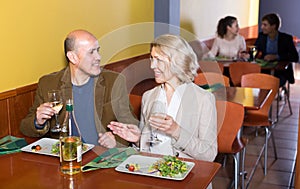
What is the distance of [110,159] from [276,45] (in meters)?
3.93

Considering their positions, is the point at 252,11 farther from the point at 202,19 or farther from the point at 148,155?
the point at 148,155

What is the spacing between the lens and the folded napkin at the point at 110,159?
5.50ft

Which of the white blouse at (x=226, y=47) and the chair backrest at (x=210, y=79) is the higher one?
the white blouse at (x=226, y=47)

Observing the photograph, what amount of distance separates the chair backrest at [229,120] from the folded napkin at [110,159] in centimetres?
88

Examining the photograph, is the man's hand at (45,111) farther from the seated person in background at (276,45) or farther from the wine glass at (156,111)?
the seated person in background at (276,45)

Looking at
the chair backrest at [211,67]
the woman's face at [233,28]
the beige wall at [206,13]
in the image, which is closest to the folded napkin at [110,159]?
the chair backrest at [211,67]

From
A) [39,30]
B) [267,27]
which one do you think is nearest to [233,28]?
[267,27]

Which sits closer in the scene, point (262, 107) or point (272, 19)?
point (262, 107)

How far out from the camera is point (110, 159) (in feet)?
5.79

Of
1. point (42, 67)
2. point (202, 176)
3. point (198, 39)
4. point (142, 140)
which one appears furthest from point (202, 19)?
point (202, 176)

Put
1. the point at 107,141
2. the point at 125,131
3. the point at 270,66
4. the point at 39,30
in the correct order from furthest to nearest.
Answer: the point at 270,66 → the point at 39,30 → the point at 107,141 → the point at 125,131

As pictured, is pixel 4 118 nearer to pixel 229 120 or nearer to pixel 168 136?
pixel 168 136

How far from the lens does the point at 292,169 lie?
355cm

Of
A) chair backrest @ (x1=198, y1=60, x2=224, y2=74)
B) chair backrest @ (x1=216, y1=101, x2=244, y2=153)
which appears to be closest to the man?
chair backrest @ (x1=216, y1=101, x2=244, y2=153)
